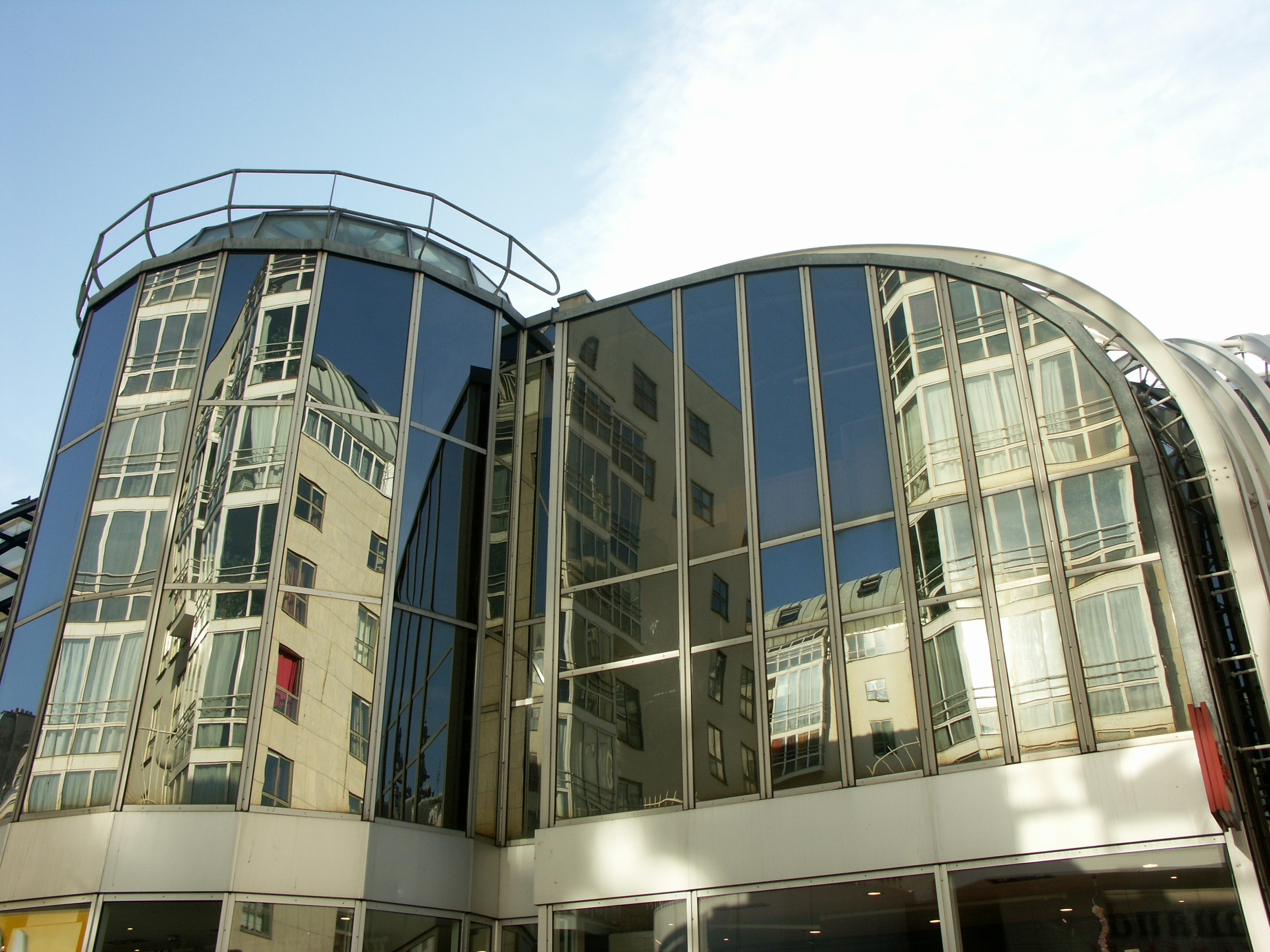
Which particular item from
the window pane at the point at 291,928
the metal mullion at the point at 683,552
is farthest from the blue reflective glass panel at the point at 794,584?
the window pane at the point at 291,928

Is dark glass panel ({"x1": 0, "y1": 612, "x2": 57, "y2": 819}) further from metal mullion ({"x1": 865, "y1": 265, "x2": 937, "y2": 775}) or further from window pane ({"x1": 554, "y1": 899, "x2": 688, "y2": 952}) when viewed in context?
metal mullion ({"x1": 865, "y1": 265, "x2": 937, "y2": 775})

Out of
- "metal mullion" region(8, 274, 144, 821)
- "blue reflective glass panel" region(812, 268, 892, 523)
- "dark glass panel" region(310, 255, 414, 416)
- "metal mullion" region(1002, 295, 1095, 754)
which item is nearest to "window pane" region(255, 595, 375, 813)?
"metal mullion" region(8, 274, 144, 821)

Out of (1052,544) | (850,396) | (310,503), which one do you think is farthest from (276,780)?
(1052,544)

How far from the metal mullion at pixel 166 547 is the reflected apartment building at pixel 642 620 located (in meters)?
0.06

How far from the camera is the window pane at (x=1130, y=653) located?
435 inches

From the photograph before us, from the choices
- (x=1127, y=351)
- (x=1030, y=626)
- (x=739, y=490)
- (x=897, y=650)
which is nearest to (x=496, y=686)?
(x=739, y=490)

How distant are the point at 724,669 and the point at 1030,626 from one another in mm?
3873

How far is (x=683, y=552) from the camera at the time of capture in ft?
48.5

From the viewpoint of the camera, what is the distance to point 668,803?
13.5 metres

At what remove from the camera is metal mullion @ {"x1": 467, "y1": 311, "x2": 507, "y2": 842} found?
50.5 feet

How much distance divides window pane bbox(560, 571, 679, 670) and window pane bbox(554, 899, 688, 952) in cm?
324

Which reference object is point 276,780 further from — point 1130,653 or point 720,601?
point 1130,653

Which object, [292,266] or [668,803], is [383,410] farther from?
[668,803]

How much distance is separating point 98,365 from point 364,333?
4708mm
